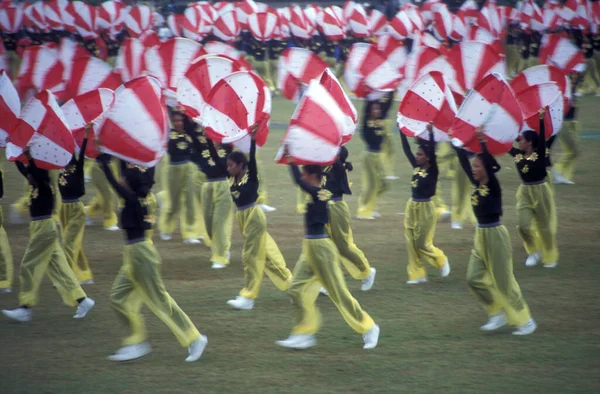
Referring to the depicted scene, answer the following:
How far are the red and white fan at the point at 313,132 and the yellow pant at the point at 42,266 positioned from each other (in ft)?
8.83

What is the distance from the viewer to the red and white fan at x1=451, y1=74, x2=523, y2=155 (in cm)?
708

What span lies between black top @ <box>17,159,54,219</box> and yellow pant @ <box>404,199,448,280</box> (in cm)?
383

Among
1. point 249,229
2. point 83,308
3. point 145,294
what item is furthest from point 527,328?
point 83,308

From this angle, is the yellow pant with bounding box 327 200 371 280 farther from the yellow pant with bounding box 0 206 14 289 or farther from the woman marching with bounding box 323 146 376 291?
the yellow pant with bounding box 0 206 14 289

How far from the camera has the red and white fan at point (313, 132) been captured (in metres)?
6.61

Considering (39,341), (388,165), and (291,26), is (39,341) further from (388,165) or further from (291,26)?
(291,26)

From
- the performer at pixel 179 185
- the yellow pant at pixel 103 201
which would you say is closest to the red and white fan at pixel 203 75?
the performer at pixel 179 185

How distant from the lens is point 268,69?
2731cm

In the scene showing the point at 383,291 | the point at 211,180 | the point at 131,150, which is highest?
the point at 131,150

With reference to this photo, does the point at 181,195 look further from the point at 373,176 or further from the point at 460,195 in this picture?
the point at 460,195

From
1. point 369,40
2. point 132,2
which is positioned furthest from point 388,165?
point 132,2

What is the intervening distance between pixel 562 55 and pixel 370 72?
185 inches

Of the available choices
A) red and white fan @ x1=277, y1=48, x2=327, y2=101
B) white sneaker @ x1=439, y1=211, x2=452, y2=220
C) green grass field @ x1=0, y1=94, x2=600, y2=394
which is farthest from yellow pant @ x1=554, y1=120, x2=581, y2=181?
red and white fan @ x1=277, y1=48, x2=327, y2=101

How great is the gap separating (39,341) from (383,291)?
359 centimetres
